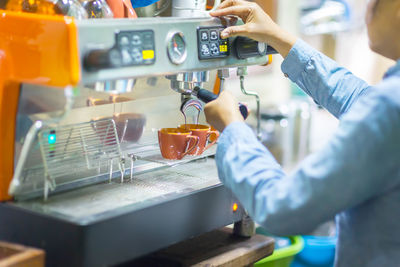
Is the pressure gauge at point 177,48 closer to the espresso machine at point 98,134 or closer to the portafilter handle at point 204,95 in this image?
the espresso machine at point 98,134

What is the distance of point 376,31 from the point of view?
949mm

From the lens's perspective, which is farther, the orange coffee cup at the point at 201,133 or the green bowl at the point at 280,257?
the green bowl at the point at 280,257

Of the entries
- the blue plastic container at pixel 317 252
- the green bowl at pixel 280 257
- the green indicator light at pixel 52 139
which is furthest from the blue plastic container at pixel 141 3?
the blue plastic container at pixel 317 252

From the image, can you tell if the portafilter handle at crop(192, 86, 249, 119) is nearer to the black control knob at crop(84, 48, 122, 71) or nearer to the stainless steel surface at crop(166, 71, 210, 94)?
the stainless steel surface at crop(166, 71, 210, 94)

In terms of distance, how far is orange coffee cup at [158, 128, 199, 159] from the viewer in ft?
3.85

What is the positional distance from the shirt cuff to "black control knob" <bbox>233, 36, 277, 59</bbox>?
0.11 m

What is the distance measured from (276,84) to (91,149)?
6.50ft

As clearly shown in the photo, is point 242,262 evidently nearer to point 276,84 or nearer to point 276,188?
point 276,188

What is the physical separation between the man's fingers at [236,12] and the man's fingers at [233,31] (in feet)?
0.13

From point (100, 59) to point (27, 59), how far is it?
144 millimetres

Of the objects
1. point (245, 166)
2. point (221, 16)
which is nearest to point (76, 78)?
point (245, 166)

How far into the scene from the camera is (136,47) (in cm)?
96

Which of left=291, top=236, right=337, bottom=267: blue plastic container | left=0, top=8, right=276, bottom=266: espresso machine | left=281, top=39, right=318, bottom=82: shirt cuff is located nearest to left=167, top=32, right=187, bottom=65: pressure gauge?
left=0, top=8, right=276, bottom=266: espresso machine

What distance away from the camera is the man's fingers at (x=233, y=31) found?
1.14m
